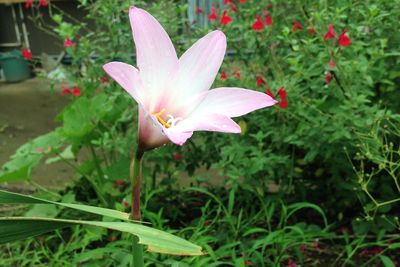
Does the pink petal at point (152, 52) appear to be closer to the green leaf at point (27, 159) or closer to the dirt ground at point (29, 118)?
the green leaf at point (27, 159)

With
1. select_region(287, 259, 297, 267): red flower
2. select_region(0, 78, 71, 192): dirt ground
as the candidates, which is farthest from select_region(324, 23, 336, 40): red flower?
select_region(0, 78, 71, 192): dirt ground

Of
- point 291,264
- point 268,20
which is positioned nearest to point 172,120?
point 291,264

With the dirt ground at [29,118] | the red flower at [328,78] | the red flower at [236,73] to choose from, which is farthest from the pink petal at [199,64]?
the dirt ground at [29,118]

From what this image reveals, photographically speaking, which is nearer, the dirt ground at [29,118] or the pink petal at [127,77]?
the pink petal at [127,77]

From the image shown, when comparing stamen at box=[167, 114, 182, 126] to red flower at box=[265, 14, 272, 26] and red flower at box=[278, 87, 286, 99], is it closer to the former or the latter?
red flower at box=[278, 87, 286, 99]

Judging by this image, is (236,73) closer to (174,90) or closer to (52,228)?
(174,90)
